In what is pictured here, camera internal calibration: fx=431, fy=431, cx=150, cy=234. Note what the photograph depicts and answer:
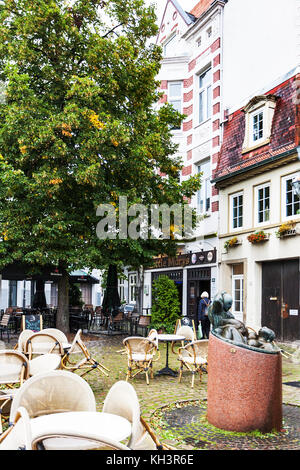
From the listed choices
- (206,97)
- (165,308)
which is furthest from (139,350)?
(206,97)

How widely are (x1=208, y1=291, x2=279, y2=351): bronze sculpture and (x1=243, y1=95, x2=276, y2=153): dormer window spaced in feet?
32.5

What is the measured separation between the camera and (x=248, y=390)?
509cm

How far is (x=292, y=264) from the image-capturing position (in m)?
13.4

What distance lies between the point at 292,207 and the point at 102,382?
8225mm

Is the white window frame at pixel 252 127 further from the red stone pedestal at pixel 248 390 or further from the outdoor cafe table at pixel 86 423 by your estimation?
the outdoor cafe table at pixel 86 423

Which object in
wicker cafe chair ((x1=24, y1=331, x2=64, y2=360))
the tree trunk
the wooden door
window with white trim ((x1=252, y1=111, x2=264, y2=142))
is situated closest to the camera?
wicker cafe chair ((x1=24, y1=331, x2=64, y2=360))

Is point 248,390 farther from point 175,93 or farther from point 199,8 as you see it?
point 199,8

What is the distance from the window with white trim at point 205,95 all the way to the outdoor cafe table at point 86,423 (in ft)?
55.8

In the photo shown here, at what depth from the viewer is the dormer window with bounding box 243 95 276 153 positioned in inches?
569

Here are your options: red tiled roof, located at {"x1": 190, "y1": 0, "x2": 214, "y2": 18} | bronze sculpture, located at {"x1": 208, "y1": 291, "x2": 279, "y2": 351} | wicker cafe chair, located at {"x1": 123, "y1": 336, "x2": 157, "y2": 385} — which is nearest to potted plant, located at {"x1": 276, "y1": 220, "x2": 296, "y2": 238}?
wicker cafe chair, located at {"x1": 123, "y1": 336, "x2": 157, "y2": 385}

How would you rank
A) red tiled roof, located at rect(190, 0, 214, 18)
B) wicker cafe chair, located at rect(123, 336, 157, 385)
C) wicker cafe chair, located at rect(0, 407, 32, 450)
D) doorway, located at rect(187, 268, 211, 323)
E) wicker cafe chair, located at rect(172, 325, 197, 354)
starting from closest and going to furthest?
1. wicker cafe chair, located at rect(0, 407, 32, 450)
2. wicker cafe chair, located at rect(123, 336, 157, 385)
3. wicker cafe chair, located at rect(172, 325, 197, 354)
4. doorway, located at rect(187, 268, 211, 323)
5. red tiled roof, located at rect(190, 0, 214, 18)

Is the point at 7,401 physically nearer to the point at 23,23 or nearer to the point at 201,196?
the point at 23,23

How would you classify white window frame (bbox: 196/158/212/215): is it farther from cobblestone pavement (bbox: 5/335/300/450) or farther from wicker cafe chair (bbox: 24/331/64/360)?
wicker cafe chair (bbox: 24/331/64/360)

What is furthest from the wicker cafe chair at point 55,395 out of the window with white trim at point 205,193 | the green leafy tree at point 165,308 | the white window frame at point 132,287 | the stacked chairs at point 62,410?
the white window frame at point 132,287
